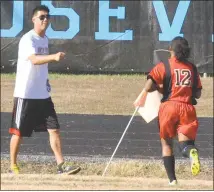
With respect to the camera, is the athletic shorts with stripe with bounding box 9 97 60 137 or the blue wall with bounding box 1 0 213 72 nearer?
the athletic shorts with stripe with bounding box 9 97 60 137

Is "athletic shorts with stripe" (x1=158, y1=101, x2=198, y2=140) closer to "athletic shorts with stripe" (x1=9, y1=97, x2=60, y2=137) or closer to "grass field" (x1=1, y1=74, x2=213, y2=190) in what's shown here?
"grass field" (x1=1, y1=74, x2=213, y2=190)

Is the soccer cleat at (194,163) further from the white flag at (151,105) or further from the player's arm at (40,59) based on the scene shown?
the player's arm at (40,59)

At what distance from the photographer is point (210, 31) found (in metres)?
15.2

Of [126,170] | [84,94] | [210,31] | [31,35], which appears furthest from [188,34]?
[31,35]

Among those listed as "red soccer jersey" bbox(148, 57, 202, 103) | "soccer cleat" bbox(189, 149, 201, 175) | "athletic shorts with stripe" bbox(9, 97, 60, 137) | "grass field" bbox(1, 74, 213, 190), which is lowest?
"grass field" bbox(1, 74, 213, 190)

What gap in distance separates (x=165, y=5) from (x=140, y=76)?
5.35 ft

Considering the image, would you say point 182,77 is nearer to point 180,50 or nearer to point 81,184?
point 180,50

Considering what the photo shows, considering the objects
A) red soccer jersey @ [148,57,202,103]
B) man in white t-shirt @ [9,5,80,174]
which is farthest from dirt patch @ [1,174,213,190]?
red soccer jersey @ [148,57,202,103]

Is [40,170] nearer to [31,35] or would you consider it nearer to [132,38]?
[31,35]

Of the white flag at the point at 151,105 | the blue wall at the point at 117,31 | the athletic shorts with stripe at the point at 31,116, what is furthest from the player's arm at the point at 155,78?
→ the blue wall at the point at 117,31

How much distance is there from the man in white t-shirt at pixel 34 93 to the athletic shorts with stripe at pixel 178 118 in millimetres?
1146

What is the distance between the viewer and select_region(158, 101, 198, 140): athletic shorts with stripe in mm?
6703

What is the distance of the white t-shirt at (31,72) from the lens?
725 centimetres

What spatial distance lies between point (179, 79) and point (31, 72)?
1585 millimetres
